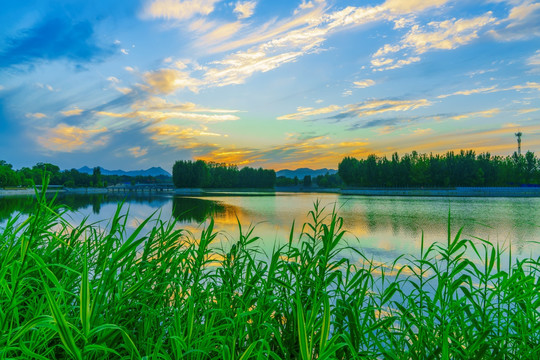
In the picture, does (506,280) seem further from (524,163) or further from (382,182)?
(524,163)

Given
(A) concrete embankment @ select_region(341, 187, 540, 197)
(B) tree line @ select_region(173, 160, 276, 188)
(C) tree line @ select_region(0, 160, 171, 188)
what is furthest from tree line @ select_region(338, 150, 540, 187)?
(C) tree line @ select_region(0, 160, 171, 188)

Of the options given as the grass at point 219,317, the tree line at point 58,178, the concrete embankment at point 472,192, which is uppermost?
the tree line at point 58,178

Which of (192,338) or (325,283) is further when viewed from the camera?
(325,283)

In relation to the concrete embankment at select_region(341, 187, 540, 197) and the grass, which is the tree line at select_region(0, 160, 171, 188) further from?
the concrete embankment at select_region(341, 187, 540, 197)

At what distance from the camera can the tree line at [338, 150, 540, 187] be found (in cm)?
6638

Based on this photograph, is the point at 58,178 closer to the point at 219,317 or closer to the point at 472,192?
the point at 219,317

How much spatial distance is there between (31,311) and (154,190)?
105711 millimetres

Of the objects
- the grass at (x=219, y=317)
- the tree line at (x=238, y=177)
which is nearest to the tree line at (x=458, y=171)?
the tree line at (x=238, y=177)

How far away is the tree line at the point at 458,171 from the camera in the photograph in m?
66.4

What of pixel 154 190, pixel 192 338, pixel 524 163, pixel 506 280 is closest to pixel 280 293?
pixel 192 338

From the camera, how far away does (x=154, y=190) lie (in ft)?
333

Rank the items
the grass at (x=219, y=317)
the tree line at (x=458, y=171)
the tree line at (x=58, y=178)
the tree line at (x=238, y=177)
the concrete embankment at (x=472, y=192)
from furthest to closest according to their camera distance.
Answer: the tree line at (x=238, y=177)
the tree line at (x=458, y=171)
the tree line at (x=58, y=178)
the concrete embankment at (x=472, y=192)
the grass at (x=219, y=317)

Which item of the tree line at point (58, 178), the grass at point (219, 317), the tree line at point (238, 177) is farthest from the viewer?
the tree line at point (238, 177)

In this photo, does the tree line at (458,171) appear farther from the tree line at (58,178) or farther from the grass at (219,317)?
the grass at (219,317)
